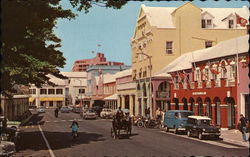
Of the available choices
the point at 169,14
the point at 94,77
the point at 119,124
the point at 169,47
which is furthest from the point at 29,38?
the point at 94,77

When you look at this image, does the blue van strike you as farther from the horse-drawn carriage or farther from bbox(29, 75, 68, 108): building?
bbox(29, 75, 68, 108): building

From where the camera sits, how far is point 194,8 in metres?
65.4

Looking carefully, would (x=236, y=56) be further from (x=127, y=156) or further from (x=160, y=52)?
(x=160, y=52)

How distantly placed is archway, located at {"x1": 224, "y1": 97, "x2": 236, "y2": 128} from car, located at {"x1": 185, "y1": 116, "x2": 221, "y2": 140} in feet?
25.3

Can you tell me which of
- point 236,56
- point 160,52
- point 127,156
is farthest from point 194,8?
point 127,156

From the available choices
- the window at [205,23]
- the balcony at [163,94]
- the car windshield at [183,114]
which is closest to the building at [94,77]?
the window at [205,23]

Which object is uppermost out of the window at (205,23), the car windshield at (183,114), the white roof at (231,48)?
the window at (205,23)

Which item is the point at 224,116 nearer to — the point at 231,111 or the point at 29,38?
the point at 231,111

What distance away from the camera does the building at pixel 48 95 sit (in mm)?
151375

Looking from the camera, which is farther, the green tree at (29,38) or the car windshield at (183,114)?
the car windshield at (183,114)

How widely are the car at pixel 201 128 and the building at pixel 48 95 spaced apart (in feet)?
403

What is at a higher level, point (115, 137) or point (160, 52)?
point (160, 52)

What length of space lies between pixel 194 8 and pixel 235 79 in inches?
1195

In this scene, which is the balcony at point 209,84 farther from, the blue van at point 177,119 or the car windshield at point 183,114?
the car windshield at point 183,114
